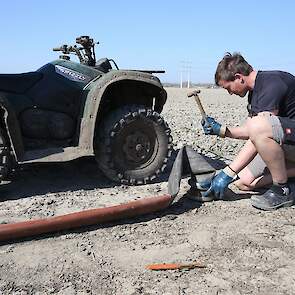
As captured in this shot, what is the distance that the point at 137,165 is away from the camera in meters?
4.60

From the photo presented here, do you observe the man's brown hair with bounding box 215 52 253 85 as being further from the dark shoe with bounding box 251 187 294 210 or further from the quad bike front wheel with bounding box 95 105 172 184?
the dark shoe with bounding box 251 187 294 210

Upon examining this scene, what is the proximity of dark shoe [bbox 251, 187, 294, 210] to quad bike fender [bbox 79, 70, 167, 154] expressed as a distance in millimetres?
1525

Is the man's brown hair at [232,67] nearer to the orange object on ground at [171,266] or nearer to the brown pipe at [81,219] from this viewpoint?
the brown pipe at [81,219]

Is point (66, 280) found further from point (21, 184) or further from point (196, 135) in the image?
point (196, 135)

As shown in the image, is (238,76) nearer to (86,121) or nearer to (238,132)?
(238,132)

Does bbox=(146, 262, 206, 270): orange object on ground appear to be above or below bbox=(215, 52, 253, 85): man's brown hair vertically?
below

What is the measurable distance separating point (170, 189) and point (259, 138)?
2.85ft

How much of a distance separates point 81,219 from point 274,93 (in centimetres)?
185

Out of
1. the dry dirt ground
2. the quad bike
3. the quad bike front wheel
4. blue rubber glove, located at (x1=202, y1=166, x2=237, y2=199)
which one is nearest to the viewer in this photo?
the dry dirt ground

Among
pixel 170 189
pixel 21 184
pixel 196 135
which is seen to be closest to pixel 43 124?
pixel 21 184

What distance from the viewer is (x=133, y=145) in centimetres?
456

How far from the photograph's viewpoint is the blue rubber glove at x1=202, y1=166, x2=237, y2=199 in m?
4.08

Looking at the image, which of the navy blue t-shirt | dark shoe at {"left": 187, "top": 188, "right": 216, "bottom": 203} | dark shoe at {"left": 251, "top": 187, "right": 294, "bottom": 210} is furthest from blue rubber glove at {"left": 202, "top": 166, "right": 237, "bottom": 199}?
the navy blue t-shirt

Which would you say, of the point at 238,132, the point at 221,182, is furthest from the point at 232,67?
the point at 221,182
